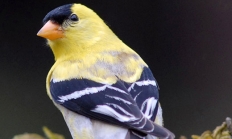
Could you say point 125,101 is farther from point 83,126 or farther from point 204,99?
point 204,99

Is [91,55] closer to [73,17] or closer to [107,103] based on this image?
[73,17]

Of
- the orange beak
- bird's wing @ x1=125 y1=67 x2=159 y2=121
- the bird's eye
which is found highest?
the bird's eye

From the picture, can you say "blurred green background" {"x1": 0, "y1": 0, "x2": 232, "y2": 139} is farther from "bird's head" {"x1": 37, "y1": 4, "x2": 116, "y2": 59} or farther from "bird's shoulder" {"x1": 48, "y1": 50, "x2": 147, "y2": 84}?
"bird's shoulder" {"x1": 48, "y1": 50, "x2": 147, "y2": 84}

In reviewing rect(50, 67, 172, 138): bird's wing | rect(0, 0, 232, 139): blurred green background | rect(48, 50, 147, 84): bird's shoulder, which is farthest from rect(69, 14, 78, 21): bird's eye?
rect(0, 0, 232, 139): blurred green background

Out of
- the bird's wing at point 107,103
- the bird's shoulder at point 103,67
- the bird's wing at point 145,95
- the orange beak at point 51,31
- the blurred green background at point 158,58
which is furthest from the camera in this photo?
the blurred green background at point 158,58

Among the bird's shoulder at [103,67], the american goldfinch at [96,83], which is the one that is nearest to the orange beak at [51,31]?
the american goldfinch at [96,83]

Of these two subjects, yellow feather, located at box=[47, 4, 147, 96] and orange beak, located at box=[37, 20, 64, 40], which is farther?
orange beak, located at box=[37, 20, 64, 40]

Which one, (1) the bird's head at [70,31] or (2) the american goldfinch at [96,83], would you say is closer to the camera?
(2) the american goldfinch at [96,83]

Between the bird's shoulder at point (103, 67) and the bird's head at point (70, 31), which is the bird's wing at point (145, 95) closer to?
the bird's shoulder at point (103, 67)
